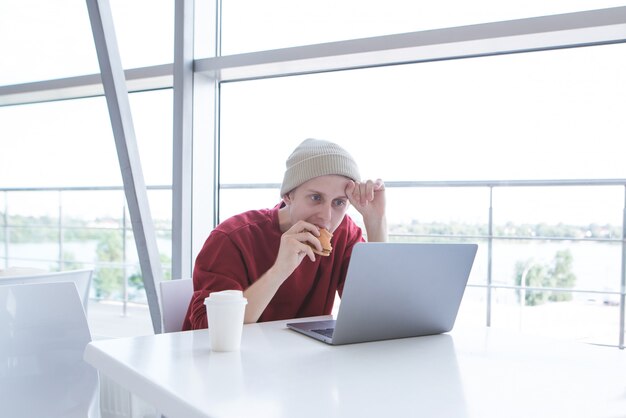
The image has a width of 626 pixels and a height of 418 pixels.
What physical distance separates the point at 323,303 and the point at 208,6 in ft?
5.03

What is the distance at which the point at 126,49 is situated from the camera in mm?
2387

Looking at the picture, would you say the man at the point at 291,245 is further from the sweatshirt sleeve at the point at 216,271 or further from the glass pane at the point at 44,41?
the glass pane at the point at 44,41

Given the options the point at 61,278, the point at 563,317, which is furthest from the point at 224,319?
the point at 563,317

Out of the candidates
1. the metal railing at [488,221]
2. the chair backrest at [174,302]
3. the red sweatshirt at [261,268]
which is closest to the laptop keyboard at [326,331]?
the red sweatshirt at [261,268]

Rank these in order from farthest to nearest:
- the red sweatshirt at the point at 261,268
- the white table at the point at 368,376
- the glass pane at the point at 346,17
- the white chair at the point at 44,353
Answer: the glass pane at the point at 346,17 → the red sweatshirt at the point at 261,268 → the white chair at the point at 44,353 → the white table at the point at 368,376

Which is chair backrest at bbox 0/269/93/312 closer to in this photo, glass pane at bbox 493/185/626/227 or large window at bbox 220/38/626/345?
large window at bbox 220/38/626/345

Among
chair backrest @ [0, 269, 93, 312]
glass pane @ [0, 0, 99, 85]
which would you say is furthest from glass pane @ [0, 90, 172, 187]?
chair backrest @ [0, 269, 93, 312]

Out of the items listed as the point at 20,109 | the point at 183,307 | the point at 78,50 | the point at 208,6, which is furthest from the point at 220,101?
the point at 183,307

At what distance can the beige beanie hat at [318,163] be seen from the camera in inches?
50.3

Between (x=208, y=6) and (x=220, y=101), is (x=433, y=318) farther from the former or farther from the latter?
(x=208, y=6)

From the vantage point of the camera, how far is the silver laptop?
94cm

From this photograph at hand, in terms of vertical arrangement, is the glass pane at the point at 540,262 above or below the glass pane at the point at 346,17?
below

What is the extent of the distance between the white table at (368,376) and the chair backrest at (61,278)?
2.22ft

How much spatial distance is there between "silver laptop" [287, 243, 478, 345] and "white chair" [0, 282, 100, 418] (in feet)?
1.72
